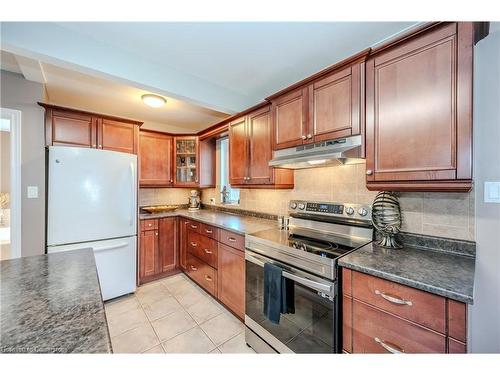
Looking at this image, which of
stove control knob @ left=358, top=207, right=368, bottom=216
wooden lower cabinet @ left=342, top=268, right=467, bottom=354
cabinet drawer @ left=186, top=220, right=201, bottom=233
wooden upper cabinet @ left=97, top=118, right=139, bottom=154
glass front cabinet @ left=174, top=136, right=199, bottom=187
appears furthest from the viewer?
glass front cabinet @ left=174, top=136, right=199, bottom=187

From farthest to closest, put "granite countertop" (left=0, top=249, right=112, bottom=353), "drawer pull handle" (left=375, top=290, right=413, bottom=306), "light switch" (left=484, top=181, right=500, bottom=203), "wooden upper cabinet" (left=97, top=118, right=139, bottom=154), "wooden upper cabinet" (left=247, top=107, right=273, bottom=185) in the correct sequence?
"wooden upper cabinet" (left=97, top=118, right=139, bottom=154) < "wooden upper cabinet" (left=247, top=107, right=273, bottom=185) < "light switch" (left=484, top=181, right=500, bottom=203) < "drawer pull handle" (left=375, top=290, right=413, bottom=306) < "granite countertop" (left=0, top=249, right=112, bottom=353)

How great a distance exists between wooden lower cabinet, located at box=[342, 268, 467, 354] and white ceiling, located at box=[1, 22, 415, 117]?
1662 mm

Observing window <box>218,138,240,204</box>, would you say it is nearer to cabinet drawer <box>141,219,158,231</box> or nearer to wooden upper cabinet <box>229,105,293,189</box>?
wooden upper cabinet <box>229,105,293,189</box>

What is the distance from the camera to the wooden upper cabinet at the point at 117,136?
2.57 m

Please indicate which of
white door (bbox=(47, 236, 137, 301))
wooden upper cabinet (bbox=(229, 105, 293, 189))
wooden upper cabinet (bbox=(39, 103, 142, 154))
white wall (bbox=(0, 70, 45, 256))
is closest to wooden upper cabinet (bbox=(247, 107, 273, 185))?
wooden upper cabinet (bbox=(229, 105, 293, 189))

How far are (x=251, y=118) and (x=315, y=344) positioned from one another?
212cm

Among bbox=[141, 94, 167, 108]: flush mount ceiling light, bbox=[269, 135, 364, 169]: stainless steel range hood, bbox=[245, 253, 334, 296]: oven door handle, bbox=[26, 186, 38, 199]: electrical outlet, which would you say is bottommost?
bbox=[245, 253, 334, 296]: oven door handle

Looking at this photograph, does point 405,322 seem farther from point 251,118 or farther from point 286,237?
→ point 251,118

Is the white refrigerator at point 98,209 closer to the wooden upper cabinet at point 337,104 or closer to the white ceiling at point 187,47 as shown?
the white ceiling at point 187,47

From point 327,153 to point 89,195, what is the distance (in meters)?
2.43

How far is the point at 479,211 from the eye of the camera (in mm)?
1200

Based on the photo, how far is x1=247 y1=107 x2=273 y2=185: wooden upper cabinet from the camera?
7.22 feet

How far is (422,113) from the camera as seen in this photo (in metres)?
1.19
